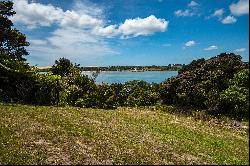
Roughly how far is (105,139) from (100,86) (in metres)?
17.3

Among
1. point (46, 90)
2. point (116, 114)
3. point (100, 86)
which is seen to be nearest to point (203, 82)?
point (116, 114)

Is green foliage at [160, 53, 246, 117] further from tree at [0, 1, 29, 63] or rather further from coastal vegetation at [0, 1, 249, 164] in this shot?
tree at [0, 1, 29, 63]

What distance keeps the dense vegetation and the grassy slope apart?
4.59m

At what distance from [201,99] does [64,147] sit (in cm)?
1839

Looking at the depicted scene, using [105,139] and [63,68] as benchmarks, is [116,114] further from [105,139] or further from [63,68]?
[63,68]

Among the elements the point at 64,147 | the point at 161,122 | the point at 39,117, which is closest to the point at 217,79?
the point at 161,122

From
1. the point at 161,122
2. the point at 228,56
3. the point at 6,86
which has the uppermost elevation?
the point at 228,56

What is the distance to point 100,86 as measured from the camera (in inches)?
1380

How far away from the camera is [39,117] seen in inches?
919

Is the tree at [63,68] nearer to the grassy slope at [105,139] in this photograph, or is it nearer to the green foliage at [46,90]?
the green foliage at [46,90]

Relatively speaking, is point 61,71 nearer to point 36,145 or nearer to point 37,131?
point 37,131

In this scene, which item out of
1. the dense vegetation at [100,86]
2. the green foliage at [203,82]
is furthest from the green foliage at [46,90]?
the green foliage at [203,82]

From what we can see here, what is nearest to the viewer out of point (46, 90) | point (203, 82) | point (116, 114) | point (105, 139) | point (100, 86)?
point (105, 139)

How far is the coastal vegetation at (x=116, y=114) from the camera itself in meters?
14.6
